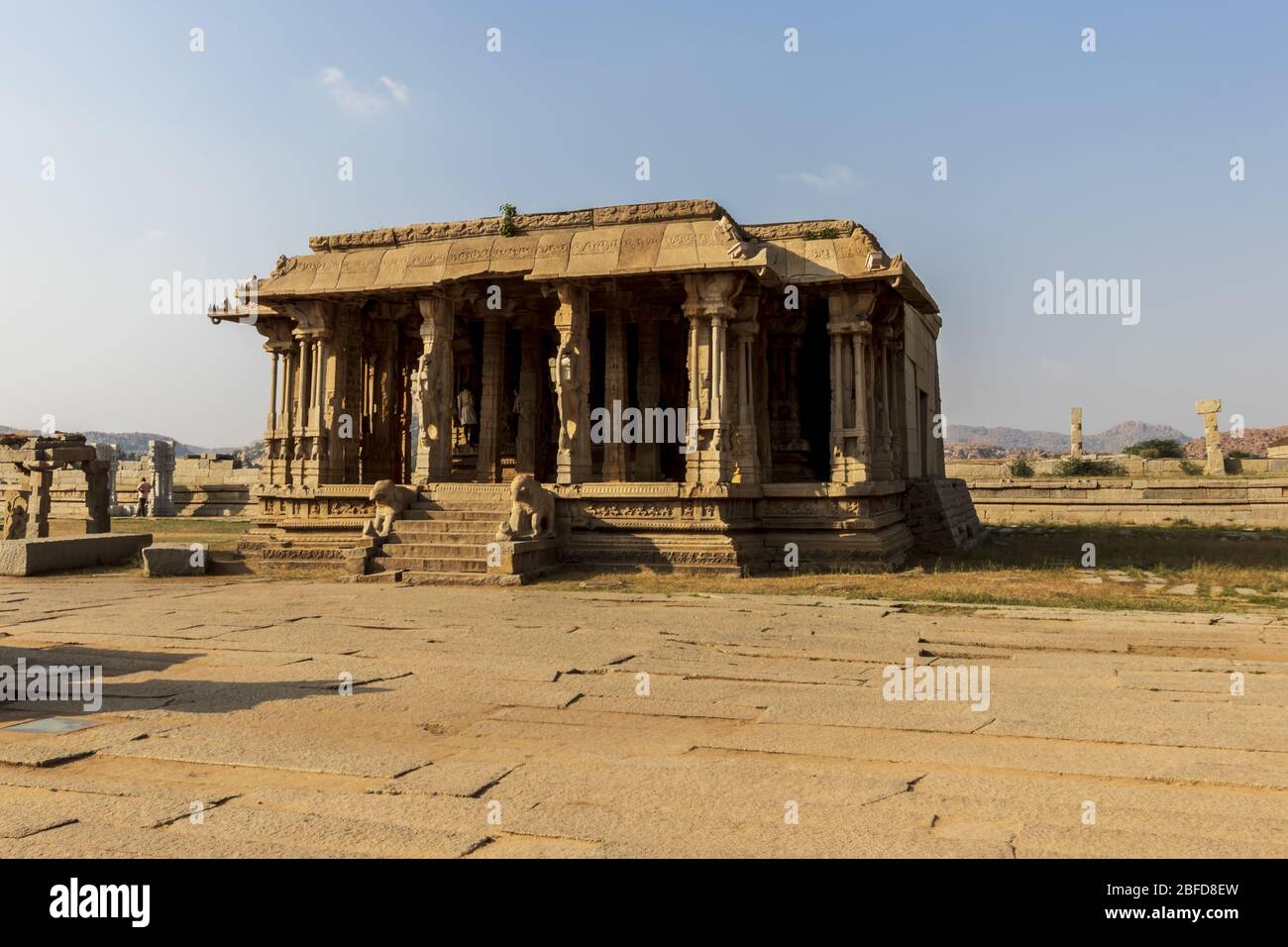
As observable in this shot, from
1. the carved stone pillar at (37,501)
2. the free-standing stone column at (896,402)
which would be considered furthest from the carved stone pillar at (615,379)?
the carved stone pillar at (37,501)

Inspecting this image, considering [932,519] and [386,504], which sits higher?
[386,504]

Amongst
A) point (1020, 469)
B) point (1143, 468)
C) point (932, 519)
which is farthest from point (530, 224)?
point (1143, 468)

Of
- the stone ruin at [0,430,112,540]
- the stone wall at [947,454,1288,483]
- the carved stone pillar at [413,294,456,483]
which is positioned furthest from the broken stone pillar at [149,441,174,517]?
the stone wall at [947,454,1288,483]

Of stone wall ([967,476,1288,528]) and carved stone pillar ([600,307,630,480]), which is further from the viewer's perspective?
stone wall ([967,476,1288,528])

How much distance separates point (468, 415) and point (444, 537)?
8.80 metres

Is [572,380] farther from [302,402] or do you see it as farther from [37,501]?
[37,501]

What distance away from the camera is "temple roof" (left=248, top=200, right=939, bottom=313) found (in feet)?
54.8

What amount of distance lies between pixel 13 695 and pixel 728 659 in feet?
19.0

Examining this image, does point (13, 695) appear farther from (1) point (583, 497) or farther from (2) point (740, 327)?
(2) point (740, 327)

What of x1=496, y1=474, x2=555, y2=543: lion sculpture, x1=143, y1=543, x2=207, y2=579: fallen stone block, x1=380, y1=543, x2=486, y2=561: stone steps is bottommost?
x1=143, y1=543, x2=207, y2=579: fallen stone block

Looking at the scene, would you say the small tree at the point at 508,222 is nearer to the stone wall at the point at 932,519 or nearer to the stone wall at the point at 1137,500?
the stone wall at the point at 932,519

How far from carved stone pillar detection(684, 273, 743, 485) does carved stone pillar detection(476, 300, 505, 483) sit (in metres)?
5.47

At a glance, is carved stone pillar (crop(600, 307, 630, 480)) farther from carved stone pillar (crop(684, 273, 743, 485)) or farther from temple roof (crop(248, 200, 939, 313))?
carved stone pillar (crop(684, 273, 743, 485))

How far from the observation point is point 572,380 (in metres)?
17.0
